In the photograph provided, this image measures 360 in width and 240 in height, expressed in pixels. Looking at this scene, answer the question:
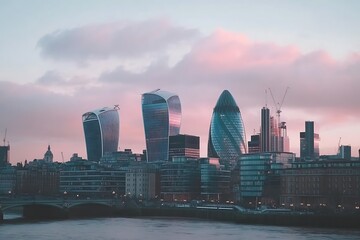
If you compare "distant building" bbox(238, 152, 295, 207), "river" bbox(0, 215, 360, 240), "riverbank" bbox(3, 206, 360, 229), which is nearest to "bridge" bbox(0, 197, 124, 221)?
"riverbank" bbox(3, 206, 360, 229)

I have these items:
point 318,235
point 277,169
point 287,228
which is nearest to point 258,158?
point 277,169

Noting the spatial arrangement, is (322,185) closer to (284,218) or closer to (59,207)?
(284,218)

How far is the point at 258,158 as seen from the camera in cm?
18038

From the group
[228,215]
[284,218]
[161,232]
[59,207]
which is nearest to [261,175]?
[228,215]

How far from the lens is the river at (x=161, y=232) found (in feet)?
320

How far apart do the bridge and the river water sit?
43.0 ft

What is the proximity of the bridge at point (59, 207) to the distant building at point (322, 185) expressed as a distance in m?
42.1

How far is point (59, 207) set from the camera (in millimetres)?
146750

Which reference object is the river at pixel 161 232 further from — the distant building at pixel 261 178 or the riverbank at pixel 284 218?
the distant building at pixel 261 178

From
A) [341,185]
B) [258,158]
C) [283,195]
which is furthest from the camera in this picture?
[258,158]

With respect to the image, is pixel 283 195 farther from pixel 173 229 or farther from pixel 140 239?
pixel 140 239

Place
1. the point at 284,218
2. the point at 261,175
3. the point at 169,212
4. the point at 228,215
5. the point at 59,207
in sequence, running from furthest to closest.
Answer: the point at 261,175 < the point at 169,212 < the point at 59,207 < the point at 228,215 < the point at 284,218

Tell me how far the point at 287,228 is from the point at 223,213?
2951cm

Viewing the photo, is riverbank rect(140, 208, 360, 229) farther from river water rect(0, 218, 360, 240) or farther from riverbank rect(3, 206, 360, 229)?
river water rect(0, 218, 360, 240)
